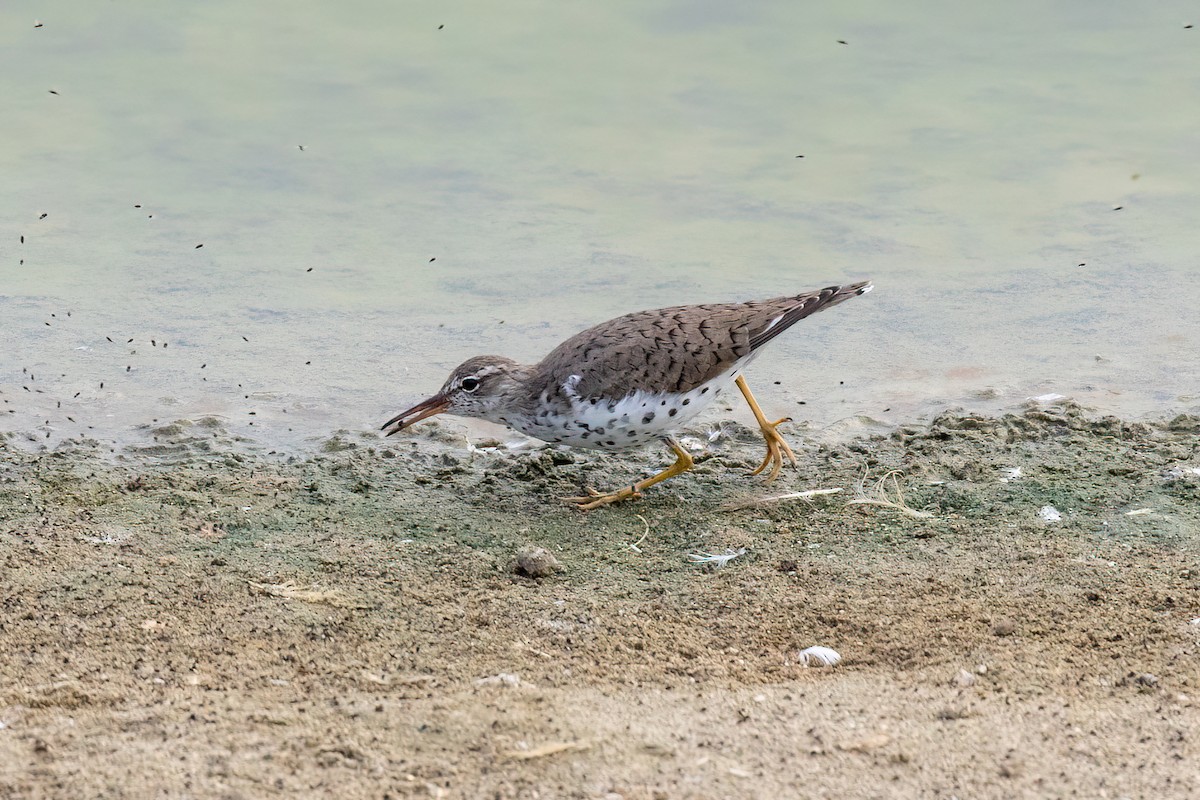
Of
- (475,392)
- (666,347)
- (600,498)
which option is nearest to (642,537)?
(600,498)

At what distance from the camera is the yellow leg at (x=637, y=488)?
7.27 meters

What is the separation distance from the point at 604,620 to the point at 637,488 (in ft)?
5.95

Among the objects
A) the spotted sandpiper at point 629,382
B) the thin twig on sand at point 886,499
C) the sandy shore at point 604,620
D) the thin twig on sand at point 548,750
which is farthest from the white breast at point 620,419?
the thin twig on sand at point 548,750

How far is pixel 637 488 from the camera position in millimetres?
7375

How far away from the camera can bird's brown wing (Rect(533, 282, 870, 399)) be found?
284 inches

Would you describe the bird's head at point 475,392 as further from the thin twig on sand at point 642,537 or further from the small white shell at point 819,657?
the small white shell at point 819,657

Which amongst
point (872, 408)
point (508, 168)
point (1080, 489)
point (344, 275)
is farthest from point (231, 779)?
point (508, 168)

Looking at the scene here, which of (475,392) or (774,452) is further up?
(475,392)

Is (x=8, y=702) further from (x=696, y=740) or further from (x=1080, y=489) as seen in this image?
(x=1080, y=489)

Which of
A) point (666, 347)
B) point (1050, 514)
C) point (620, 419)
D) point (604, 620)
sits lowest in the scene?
point (1050, 514)

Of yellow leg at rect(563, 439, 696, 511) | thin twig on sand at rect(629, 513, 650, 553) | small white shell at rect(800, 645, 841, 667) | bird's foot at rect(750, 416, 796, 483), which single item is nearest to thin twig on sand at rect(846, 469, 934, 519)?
bird's foot at rect(750, 416, 796, 483)

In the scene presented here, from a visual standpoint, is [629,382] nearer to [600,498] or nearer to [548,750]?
[600,498]

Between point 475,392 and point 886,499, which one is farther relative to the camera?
point 475,392

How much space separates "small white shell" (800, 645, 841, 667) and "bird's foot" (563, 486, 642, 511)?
2127mm
